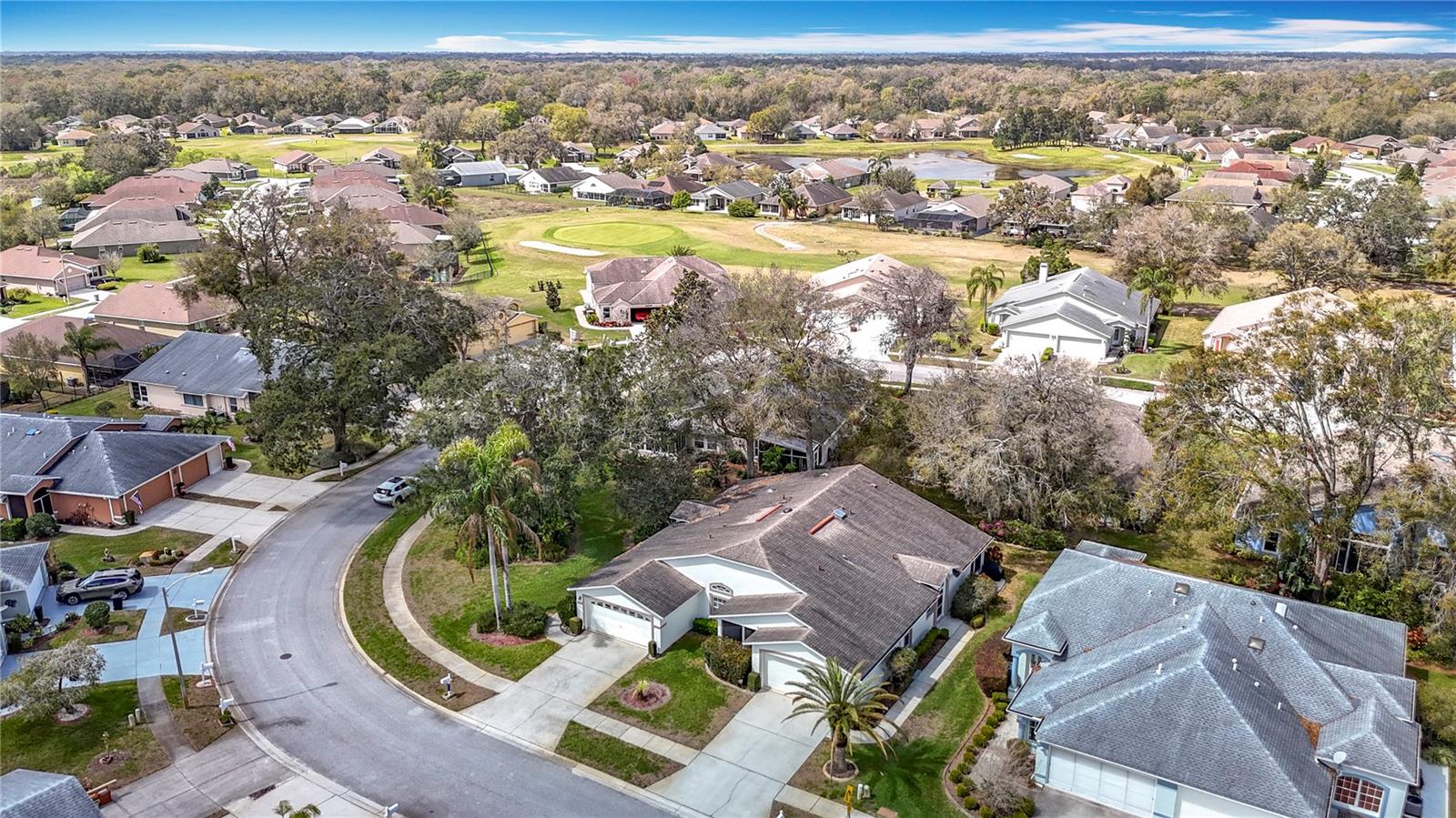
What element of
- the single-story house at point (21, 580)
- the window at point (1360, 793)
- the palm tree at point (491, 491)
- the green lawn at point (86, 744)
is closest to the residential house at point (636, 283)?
the palm tree at point (491, 491)

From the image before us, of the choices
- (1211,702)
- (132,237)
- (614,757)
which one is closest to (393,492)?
(614,757)

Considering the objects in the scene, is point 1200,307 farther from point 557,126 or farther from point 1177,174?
point 557,126

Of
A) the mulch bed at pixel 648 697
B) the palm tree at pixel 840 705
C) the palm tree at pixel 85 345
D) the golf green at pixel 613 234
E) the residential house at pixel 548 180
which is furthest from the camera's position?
the residential house at pixel 548 180

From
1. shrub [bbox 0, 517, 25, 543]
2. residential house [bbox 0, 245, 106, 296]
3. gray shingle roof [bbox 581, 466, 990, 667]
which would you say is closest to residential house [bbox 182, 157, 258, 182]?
residential house [bbox 0, 245, 106, 296]

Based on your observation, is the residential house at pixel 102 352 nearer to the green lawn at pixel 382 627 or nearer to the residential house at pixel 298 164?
the green lawn at pixel 382 627

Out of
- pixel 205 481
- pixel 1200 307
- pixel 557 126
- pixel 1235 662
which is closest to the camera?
pixel 1235 662

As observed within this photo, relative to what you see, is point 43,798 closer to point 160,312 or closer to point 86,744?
point 86,744

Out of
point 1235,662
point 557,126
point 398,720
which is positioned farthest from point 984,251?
point 557,126
